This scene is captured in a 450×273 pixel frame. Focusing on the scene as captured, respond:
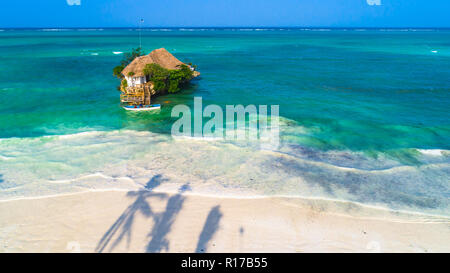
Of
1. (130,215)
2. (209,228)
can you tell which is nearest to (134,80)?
(130,215)

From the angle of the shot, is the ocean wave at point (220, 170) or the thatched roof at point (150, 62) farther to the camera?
the thatched roof at point (150, 62)

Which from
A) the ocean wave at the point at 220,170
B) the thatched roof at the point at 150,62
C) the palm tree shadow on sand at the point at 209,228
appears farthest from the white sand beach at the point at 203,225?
the thatched roof at the point at 150,62

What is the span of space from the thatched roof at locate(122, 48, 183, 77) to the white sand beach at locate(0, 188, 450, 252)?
565 inches

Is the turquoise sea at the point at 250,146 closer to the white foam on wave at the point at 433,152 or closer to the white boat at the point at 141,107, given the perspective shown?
the white foam on wave at the point at 433,152

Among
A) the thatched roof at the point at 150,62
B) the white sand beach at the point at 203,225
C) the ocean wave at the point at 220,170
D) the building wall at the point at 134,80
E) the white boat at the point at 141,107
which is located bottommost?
the white sand beach at the point at 203,225

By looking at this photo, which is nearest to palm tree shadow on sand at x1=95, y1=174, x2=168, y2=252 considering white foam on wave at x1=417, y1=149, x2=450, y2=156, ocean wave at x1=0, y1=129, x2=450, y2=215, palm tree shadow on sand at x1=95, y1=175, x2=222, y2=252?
palm tree shadow on sand at x1=95, y1=175, x2=222, y2=252

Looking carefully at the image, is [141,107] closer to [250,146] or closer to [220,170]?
[250,146]

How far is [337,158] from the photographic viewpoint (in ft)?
50.2

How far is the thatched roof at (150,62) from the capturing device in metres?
24.1

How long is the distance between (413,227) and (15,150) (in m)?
19.3

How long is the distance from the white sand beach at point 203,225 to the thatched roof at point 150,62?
14360mm

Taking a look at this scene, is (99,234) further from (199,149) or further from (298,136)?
(298,136)

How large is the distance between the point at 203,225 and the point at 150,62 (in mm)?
18618

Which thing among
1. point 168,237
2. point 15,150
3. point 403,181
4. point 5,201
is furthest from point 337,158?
point 15,150
